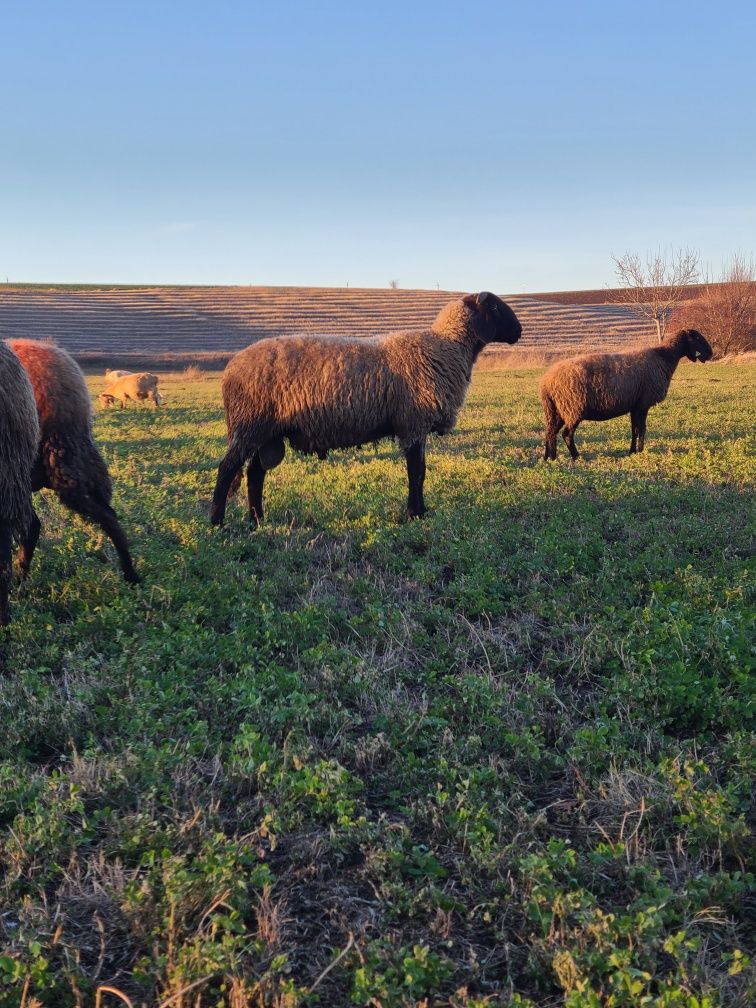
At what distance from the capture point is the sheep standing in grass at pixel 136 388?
24.3m

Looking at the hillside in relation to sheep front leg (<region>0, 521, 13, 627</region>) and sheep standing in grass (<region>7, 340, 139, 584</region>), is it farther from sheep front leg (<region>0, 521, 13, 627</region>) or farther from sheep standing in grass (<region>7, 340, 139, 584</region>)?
sheep front leg (<region>0, 521, 13, 627</region>)

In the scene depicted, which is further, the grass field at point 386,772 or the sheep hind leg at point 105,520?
the sheep hind leg at point 105,520

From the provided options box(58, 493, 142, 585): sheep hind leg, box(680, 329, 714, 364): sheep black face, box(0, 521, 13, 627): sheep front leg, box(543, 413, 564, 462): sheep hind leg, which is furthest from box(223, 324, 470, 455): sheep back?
box(680, 329, 714, 364): sheep black face

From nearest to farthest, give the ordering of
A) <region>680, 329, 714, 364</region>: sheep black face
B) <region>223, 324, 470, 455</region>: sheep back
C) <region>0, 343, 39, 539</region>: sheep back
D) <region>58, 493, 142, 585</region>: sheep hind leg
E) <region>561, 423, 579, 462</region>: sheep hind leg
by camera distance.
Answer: <region>0, 343, 39, 539</region>: sheep back → <region>58, 493, 142, 585</region>: sheep hind leg → <region>223, 324, 470, 455</region>: sheep back → <region>561, 423, 579, 462</region>: sheep hind leg → <region>680, 329, 714, 364</region>: sheep black face

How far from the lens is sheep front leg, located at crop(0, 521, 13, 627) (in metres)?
4.68

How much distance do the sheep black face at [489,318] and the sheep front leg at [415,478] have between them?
1.73 m

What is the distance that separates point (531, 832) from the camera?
2.64 meters

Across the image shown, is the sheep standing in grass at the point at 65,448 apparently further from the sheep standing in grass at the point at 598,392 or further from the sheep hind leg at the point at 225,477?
the sheep standing in grass at the point at 598,392

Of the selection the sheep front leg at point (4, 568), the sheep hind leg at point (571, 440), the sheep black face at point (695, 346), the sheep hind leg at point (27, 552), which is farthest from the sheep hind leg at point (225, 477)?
the sheep black face at point (695, 346)

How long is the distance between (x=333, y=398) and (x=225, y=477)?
1.49 m

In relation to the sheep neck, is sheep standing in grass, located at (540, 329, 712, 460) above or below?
below

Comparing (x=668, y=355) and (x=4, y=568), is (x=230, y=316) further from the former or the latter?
(x=4, y=568)

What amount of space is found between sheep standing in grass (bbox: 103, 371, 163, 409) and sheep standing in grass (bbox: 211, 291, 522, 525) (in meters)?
18.2

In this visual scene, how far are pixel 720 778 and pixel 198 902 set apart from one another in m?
2.35
